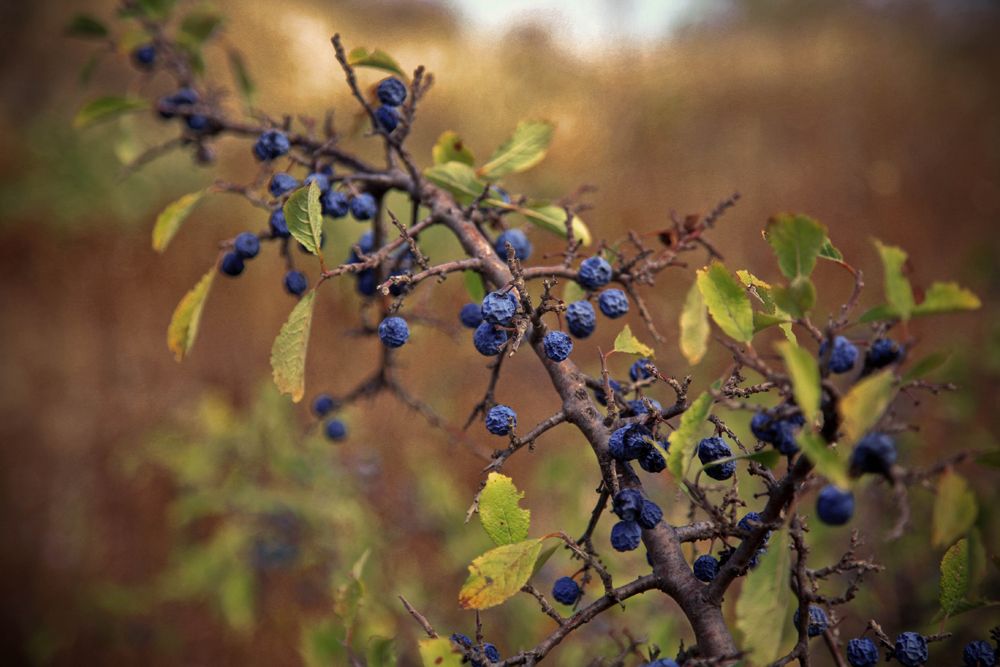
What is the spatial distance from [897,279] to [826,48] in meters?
7.99

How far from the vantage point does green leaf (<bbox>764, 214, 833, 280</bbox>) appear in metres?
0.50

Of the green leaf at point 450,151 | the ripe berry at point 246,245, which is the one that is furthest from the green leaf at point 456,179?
the ripe berry at point 246,245

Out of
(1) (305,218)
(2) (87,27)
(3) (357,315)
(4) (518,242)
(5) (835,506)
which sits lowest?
(5) (835,506)

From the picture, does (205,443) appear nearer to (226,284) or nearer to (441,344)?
(441,344)

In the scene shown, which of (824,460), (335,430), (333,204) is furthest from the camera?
(335,430)

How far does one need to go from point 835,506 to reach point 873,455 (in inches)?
2.6

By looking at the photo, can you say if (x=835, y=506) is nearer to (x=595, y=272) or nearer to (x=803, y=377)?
(x=803, y=377)


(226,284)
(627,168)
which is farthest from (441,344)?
(627,168)

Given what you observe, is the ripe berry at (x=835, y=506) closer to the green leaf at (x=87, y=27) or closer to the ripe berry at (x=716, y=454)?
→ the ripe berry at (x=716, y=454)

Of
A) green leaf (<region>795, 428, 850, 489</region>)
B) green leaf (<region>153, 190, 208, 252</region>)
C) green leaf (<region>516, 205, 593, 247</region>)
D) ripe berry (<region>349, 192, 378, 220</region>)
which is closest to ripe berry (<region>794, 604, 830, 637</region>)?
green leaf (<region>795, 428, 850, 489</region>)

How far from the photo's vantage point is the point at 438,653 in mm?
589

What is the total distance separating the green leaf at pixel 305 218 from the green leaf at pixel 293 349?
55mm

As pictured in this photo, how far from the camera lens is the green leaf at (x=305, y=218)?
642 mm

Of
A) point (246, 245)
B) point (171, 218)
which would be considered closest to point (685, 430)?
point (246, 245)
